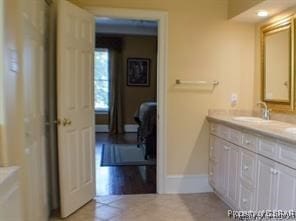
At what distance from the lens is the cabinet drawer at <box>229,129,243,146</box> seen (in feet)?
9.36

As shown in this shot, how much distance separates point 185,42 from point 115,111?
16.2 ft

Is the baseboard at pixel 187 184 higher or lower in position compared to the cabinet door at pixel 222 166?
lower

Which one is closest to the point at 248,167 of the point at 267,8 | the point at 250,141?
the point at 250,141

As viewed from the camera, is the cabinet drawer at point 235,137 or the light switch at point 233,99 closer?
the cabinet drawer at point 235,137

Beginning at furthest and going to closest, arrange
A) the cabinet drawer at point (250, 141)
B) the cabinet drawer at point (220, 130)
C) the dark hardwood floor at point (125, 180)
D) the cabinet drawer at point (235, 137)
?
the dark hardwood floor at point (125, 180)
the cabinet drawer at point (220, 130)
the cabinet drawer at point (235, 137)
the cabinet drawer at point (250, 141)

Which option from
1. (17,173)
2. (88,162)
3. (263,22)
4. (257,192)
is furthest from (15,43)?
(263,22)

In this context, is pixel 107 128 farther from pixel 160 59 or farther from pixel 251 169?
pixel 251 169

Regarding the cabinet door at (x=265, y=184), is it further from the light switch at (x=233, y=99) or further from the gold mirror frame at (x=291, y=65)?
the light switch at (x=233, y=99)

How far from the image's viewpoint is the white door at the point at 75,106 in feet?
9.75

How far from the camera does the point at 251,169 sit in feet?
8.68

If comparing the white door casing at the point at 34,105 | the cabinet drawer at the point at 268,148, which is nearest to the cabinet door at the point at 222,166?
the cabinet drawer at the point at 268,148

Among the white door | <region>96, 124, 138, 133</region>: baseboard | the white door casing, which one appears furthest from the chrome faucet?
<region>96, 124, 138, 133</region>: baseboard

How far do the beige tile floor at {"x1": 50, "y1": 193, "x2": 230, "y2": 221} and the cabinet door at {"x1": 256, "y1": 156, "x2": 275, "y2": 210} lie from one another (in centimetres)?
66

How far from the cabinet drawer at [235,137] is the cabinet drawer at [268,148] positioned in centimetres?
35
